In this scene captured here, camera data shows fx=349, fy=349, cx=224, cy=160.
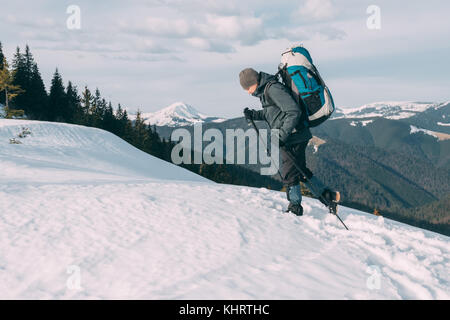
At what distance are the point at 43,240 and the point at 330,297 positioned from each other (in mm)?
3736

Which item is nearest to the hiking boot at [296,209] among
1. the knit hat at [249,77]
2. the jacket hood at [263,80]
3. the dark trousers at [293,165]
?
Result: the dark trousers at [293,165]

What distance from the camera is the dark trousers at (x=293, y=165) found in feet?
21.6

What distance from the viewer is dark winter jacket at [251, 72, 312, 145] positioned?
6.00 metres

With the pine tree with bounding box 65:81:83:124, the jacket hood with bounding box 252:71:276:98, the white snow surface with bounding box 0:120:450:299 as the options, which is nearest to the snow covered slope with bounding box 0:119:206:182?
the white snow surface with bounding box 0:120:450:299

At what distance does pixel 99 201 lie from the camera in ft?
20.4

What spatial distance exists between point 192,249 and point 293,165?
113 inches

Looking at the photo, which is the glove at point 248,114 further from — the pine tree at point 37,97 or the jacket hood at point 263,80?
the pine tree at point 37,97

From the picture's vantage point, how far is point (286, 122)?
6043 millimetres

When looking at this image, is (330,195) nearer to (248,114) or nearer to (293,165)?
(293,165)

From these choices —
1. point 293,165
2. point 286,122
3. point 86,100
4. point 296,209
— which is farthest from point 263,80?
point 86,100

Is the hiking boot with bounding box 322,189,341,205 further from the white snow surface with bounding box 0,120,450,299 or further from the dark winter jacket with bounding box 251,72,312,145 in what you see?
the dark winter jacket with bounding box 251,72,312,145
